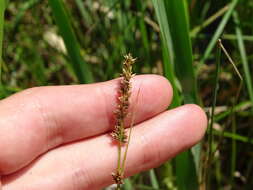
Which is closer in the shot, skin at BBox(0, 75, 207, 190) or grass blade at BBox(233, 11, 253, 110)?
skin at BBox(0, 75, 207, 190)

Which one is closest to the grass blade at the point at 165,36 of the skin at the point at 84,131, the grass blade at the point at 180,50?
the grass blade at the point at 180,50

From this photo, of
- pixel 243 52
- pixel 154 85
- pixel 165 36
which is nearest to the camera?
pixel 165 36

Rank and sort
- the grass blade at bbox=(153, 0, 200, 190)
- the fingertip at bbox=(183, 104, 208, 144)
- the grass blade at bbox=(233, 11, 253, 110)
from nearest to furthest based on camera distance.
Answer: the grass blade at bbox=(153, 0, 200, 190)
the fingertip at bbox=(183, 104, 208, 144)
the grass blade at bbox=(233, 11, 253, 110)

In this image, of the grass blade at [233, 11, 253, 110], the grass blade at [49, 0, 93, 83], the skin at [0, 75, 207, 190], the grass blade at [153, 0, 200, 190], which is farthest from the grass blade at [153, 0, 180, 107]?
the grass blade at [233, 11, 253, 110]

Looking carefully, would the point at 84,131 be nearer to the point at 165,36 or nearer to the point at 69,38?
the point at 69,38

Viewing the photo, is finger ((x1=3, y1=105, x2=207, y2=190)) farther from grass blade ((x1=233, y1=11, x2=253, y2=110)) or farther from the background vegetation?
grass blade ((x1=233, y1=11, x2=253, y2=110))

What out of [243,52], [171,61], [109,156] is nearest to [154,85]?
[171,61]

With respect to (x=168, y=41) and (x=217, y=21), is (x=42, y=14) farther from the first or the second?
(x=168, y=41)

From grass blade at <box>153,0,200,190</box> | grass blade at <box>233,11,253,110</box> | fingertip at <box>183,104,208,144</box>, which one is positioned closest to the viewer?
grass blade at <box>153,0,200,190</box>
